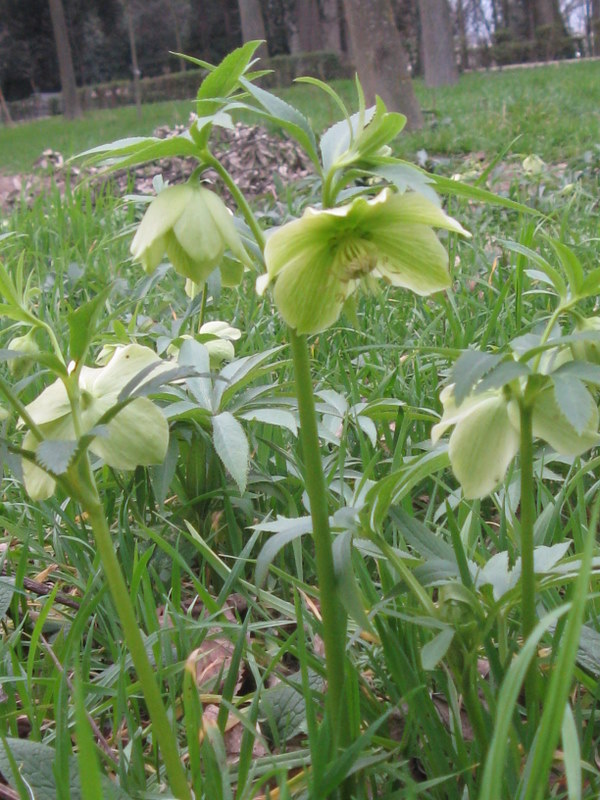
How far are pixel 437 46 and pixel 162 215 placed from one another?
1224 centimetres

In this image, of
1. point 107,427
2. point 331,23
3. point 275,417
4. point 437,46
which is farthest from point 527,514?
point 331,23

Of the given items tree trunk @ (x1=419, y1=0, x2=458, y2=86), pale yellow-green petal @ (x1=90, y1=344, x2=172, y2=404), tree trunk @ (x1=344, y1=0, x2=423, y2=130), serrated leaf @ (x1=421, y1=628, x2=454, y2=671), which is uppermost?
tree trunk @ (x1=419, y1=0, x2=458, y2=86)

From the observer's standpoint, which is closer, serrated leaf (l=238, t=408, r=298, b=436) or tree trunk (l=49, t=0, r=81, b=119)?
serrated leaf (l=238, t=408, r=298, b=436)

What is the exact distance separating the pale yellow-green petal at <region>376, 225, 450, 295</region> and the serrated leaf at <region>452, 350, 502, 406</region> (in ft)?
0.34

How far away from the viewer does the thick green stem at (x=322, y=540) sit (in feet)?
1.69

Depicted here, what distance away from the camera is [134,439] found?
56 cm

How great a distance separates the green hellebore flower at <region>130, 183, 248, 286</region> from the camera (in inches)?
21.5

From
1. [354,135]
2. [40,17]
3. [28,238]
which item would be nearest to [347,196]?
[354,135]

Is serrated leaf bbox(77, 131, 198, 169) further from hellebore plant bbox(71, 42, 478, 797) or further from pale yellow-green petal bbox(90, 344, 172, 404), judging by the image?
pale yellow-green petal bbox(90, 344, 172, 404)

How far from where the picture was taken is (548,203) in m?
2.59

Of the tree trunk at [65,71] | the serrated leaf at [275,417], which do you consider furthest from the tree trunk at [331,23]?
the serrated leaf at [275,417]

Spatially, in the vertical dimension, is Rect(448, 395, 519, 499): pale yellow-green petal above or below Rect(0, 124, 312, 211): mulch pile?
below

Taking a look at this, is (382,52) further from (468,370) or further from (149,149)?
(468,370)

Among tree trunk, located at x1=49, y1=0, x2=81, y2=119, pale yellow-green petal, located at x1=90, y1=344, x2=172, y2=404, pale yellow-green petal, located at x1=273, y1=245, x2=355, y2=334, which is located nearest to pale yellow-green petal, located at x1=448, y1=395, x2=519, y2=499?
pale yellow-green petal, located at x1=273, y1=245, x2=355, y2=334
